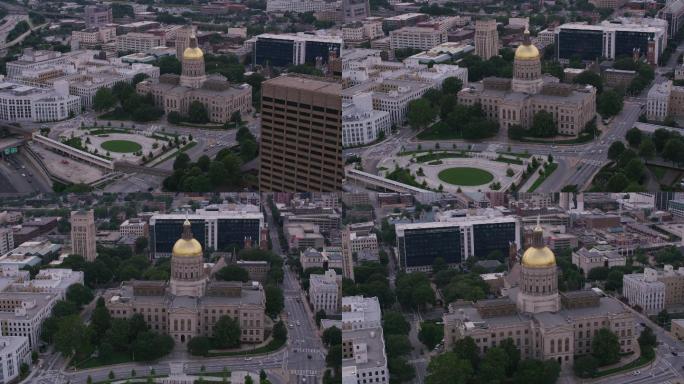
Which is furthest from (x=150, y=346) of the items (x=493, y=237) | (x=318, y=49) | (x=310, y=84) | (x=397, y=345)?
(x=318, y=49)

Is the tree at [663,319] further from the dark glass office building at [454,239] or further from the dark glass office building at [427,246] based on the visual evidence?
the dark glass office building at [427,246]

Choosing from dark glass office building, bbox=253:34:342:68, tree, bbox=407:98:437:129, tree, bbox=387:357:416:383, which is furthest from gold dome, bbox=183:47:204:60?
tree, bbox=387:357:416:383

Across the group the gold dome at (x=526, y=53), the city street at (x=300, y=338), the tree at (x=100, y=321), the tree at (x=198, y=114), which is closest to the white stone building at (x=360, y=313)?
the city street at (x=300, y=338)

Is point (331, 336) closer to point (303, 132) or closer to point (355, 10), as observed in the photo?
point (303, 132)

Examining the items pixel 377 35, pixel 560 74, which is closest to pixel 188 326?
pixel 560 74

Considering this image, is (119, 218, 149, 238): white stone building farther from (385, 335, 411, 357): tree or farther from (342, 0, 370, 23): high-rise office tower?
(342, 0, 370, 23): high-rise office tower
